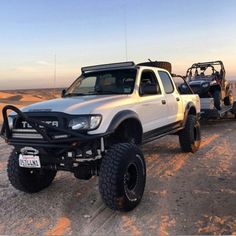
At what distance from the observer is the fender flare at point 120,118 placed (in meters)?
5.07

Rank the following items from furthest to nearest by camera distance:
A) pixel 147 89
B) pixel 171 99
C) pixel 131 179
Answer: pixel 171 99 → pixel 147 89 → pixel 131 179

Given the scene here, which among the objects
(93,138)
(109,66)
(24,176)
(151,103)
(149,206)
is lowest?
(149,206)

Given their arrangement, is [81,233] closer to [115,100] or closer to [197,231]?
[197,231]

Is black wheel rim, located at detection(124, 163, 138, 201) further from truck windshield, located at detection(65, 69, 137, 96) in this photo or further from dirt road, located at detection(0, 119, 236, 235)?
truck windshield, located at detection(65, 69, 137, 96)

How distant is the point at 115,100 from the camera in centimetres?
550

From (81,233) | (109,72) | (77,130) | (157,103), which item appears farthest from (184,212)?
(109,72)

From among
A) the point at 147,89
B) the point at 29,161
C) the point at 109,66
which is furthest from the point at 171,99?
the point at 29,161

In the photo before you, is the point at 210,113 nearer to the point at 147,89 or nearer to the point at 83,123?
the point at 147,89

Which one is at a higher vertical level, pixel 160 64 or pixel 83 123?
pixel 160 64

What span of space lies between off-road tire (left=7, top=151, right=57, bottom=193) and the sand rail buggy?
7.31m

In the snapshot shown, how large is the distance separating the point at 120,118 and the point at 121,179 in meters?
0.94

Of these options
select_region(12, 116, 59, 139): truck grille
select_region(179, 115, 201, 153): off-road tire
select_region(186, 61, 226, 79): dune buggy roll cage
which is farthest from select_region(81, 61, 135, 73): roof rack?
select_region(186, 61, 226, 79): dune buggy roll cage

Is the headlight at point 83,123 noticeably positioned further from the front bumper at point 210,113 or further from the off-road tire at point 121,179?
the front bumper at point 210,113

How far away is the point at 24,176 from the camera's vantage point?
222 inches
